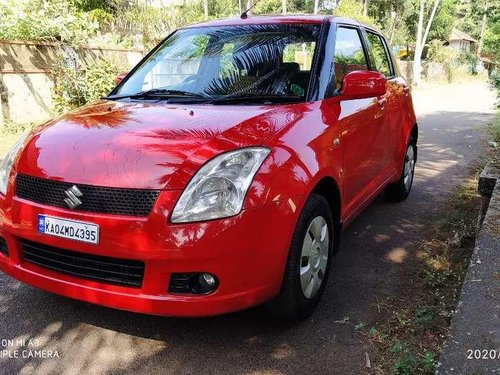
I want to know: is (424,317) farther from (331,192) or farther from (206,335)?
(206,335)

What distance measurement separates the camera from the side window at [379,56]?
462cm

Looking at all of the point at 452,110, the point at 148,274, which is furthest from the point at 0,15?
the point at 452,110

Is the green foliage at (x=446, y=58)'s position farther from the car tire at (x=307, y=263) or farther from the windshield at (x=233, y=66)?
the car tire at (x=307, y=263)

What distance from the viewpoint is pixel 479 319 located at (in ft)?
8.14

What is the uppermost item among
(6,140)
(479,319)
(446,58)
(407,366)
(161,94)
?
(161,94)

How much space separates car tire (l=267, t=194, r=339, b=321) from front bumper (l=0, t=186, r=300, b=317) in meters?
0.09

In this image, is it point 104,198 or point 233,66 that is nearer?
point 104,198

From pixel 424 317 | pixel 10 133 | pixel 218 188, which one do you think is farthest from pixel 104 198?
pixel 10 133

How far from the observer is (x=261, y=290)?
8.32 feet

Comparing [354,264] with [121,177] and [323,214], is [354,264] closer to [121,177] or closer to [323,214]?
[323,214]

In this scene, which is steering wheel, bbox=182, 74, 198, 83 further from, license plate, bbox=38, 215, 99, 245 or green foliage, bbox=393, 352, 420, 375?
green foliage, bbox=393, 352, 420, 375

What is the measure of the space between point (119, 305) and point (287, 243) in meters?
0.87

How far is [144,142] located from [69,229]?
554 millimetres

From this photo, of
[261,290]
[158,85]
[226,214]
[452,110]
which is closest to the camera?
[226,214]
